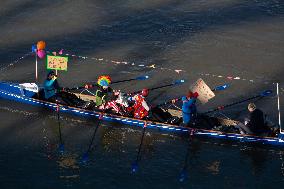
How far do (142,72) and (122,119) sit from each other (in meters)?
5.57

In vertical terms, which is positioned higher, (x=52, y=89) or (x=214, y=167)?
(x=52, y=89)

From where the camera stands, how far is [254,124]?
19.7m

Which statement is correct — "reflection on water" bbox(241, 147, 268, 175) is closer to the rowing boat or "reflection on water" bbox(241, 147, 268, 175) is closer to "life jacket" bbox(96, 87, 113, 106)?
the rowing boat

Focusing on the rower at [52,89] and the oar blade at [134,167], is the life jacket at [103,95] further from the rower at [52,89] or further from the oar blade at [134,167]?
the oar blade at [134,167]

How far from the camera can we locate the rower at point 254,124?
19.5 m

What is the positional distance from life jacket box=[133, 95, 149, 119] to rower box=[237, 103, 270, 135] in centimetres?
384

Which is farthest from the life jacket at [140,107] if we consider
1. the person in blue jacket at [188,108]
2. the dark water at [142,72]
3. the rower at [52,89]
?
the rower at [52,89]

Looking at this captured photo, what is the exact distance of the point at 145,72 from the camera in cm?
2614

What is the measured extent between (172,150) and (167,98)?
13.2 ft

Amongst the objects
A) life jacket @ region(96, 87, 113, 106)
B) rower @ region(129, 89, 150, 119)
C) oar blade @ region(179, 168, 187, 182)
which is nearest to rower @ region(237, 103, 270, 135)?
oar blade @ region(179, 168, 187, 182)

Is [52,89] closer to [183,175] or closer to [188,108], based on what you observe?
[188,108]

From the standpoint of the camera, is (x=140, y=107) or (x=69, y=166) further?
(x=140, y=107)

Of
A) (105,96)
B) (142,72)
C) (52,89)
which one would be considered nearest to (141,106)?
(105,96)

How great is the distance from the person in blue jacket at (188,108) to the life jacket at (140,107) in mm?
1570
